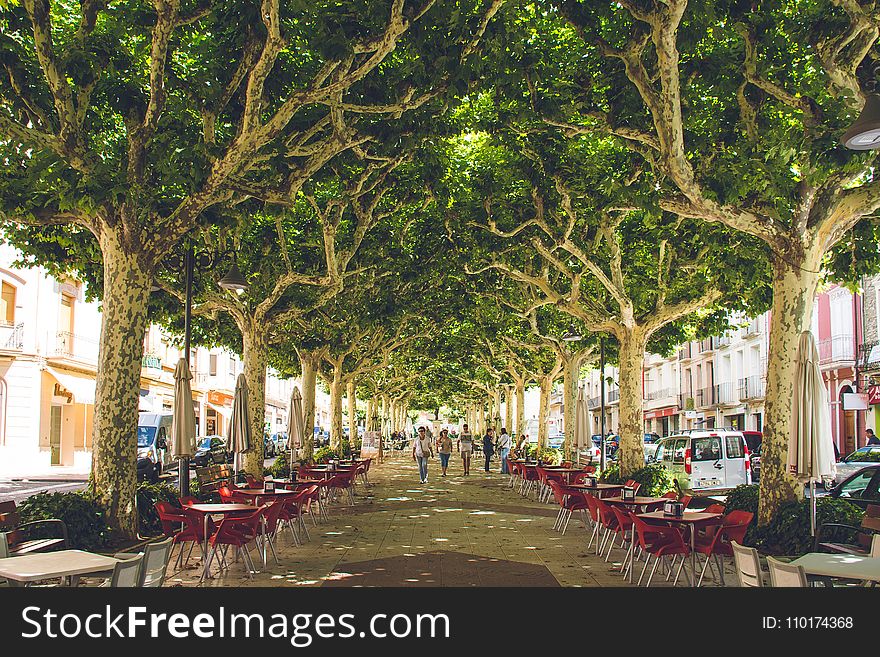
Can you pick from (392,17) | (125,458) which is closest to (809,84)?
(392,17)

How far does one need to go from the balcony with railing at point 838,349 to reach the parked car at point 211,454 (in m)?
26.4

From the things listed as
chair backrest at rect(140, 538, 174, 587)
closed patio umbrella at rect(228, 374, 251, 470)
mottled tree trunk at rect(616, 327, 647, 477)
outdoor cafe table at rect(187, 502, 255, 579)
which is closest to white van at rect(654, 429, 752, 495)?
mottled tree trunk at rect(616, 327, 647, 477)

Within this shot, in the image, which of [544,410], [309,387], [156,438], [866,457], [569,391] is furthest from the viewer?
[544,410]

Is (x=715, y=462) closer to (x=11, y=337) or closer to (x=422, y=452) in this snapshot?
(x=422, y=452)

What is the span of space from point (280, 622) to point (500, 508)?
15.1m

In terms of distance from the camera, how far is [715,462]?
20.0 metres

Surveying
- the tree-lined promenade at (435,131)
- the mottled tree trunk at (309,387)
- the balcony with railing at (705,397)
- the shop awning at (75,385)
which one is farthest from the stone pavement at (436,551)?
the balcony with railing at (705,397)

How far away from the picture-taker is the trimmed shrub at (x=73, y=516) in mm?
10203

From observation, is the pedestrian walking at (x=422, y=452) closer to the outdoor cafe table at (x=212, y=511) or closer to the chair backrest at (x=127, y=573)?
the outdoor cafe table at (x=212, y=511)

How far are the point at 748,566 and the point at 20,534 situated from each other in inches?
286

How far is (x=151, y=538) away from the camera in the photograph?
38.4ft

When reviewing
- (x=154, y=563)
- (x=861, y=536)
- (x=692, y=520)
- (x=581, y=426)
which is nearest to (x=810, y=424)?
(x=861, y=536)

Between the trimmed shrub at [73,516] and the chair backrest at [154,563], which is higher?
the chair backrest at [154,563]

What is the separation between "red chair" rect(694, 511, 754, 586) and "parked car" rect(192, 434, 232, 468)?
79.9 ft
